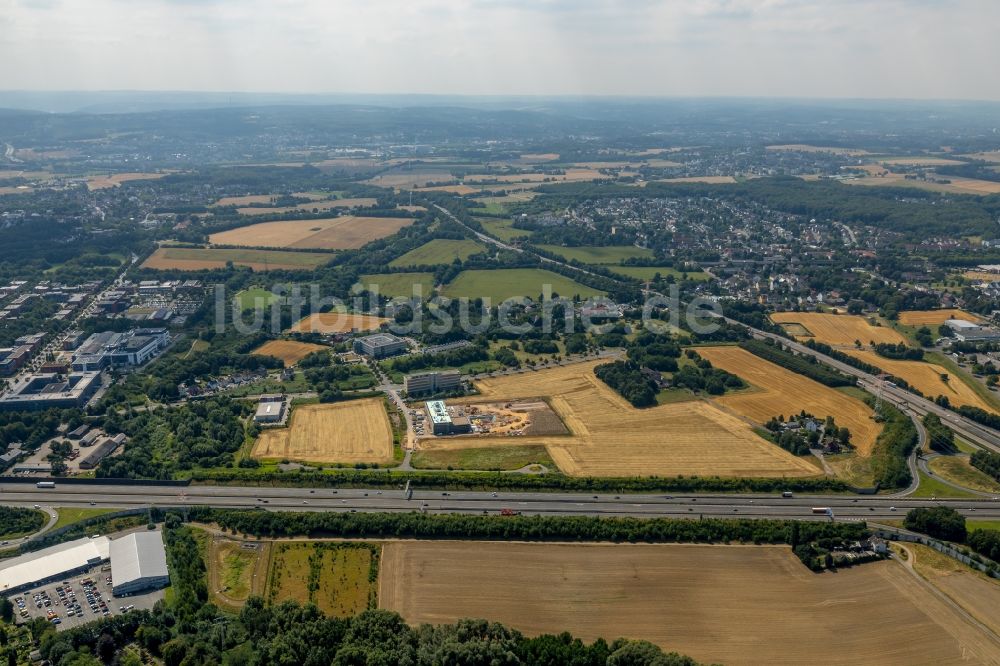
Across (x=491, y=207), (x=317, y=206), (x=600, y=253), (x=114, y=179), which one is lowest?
(x=600, y=253)

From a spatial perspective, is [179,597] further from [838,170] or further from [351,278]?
[838,170]

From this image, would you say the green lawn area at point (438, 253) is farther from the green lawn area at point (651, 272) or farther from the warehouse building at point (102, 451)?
the warehouse building at point (102, 451)

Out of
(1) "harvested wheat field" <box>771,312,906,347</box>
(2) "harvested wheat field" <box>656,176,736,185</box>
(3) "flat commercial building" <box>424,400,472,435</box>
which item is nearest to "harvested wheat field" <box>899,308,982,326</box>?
(1) "harvested wheat field" <box>771,312,906,347</box>

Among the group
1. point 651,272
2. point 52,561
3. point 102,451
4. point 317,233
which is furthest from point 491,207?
point 52,561

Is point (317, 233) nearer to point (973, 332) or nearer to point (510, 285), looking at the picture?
point (510, 285)

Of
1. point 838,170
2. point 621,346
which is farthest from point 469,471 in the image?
point 838,170
